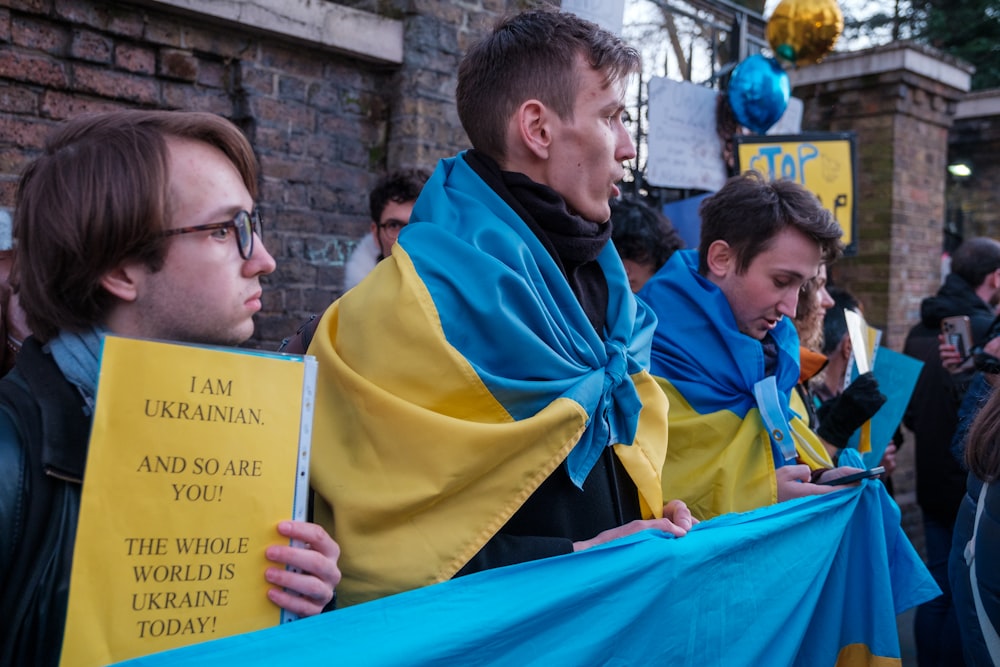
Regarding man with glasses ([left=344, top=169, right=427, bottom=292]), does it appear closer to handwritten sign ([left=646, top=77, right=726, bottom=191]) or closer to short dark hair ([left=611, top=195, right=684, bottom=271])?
short dark hair ([left=611, top=195, right=684, bottom=271])

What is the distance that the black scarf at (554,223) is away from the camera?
1.73 m

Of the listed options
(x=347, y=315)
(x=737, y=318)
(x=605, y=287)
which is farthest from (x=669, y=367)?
(x=347, y=315)

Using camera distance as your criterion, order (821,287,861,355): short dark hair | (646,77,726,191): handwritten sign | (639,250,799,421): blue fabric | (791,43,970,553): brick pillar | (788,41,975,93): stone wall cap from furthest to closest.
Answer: (791,43,970,553): brick pillar, (788,41,975,93): stone wall cap, (646,77,726,191): handwritten sign, (821,287,861,355): short dark hair, (639,250,799,421): blue fabric

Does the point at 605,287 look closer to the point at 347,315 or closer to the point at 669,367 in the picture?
the point at 347,315

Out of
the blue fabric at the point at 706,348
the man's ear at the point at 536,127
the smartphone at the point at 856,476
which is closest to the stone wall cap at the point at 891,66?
the blue fabric at the point at 706,348

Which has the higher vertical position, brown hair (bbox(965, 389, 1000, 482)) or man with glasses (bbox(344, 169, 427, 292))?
man with glasses (bbox(344, 169, 427, 292))

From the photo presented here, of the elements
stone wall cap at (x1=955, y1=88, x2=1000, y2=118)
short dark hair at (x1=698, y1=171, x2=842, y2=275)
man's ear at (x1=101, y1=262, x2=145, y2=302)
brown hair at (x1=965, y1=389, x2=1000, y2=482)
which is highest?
stone wall cap at (x1=955, y1=88, x2=1000, y2=118)

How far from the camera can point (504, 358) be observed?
1.58 m

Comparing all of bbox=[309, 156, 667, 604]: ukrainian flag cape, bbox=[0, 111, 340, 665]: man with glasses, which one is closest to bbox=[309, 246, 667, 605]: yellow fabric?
bbox=[309, 156, 667, 604]: ukrainian flag cape

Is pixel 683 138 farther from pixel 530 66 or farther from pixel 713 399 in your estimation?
pixel 530 66

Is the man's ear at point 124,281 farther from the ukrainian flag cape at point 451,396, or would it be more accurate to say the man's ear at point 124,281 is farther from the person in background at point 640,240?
the person in background at point 640,240

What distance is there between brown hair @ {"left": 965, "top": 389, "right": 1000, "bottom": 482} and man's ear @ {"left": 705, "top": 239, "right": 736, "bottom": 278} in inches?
33.2

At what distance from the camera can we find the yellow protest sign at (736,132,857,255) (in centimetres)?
591

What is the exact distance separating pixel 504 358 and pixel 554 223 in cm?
32
